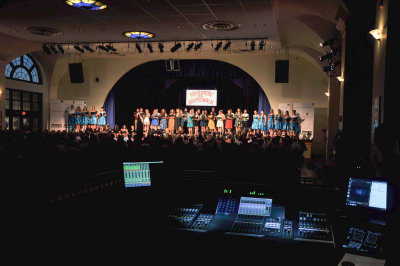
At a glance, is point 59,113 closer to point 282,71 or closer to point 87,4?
point 87,4

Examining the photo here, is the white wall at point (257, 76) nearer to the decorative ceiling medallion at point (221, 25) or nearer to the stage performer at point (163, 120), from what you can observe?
the stage performer at point (163, 120)

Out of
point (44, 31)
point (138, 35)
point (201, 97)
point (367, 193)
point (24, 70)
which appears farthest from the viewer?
point (201, 97)

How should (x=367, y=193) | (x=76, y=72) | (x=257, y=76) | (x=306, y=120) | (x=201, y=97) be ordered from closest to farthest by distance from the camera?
1. (x=367, y=193)
2. (x=76, y=72)
3. (x=306, y=120)
4. (x=257, y=76)
5. (x=201, y=97)

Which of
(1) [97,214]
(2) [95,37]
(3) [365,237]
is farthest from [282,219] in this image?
(2) [95,37]

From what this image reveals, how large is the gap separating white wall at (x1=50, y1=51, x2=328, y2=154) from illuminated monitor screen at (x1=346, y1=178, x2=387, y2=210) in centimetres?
1404

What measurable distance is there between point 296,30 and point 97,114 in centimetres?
1074

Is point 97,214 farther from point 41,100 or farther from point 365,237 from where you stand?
point 41,100

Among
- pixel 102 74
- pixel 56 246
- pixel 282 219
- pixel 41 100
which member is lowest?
pixel 56 246

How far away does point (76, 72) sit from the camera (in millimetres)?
14719

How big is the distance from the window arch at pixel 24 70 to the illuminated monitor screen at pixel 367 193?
52.7 ft

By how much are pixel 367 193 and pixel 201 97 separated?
16.2 metres

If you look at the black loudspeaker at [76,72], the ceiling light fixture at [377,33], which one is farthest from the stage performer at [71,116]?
the ceiling light fixture at [377,33]

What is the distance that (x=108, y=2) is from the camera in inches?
329

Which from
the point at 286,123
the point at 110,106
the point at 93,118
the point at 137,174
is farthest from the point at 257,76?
the point at 137,174
